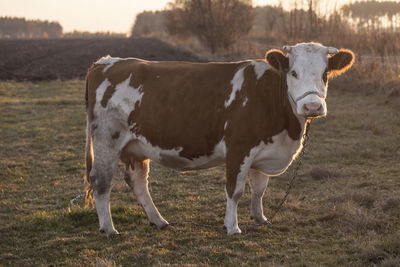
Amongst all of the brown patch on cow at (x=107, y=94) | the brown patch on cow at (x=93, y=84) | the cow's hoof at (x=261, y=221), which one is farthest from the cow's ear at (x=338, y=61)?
the brown patch on cow at (x=93, y=84)

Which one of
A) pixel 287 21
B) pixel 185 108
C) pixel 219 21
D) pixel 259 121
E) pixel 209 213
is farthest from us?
pixel 219 21

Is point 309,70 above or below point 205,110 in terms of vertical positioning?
above

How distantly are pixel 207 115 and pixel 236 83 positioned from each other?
1.39ft

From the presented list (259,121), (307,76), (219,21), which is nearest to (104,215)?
(259,121)

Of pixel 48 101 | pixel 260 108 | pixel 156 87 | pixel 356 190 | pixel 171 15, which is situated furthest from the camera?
pixel 171 15

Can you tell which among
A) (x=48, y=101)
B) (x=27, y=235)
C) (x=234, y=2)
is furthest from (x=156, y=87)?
(x=234, y=2)

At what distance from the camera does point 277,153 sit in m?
4.60

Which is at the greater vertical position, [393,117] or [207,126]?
[207,126]

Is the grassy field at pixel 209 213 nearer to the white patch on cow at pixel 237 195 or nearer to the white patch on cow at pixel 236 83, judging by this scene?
the white patch on cow at pixel 237 195

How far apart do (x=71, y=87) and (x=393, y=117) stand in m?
12.3

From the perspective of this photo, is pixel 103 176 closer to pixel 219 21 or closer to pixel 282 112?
pixel 282 112

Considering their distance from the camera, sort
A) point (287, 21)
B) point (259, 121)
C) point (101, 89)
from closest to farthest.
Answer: point (259, 121), point (101, 89), point (287, 21)

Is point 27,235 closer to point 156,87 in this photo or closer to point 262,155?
point 156,87

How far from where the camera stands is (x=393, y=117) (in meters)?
10.6
